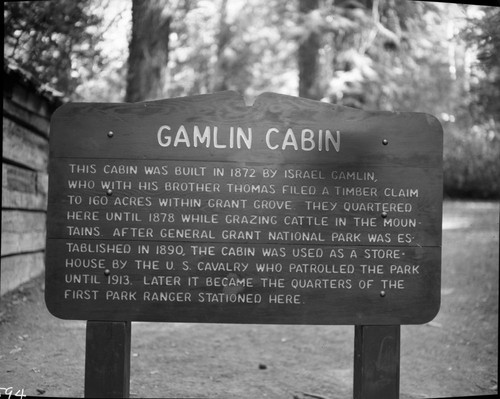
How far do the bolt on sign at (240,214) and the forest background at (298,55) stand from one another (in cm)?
320

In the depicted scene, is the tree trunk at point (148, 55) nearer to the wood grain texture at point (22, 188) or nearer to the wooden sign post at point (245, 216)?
the wood grain texture at point (22, 188)

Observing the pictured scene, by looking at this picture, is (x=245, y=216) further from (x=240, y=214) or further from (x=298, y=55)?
(x=298, y=55)

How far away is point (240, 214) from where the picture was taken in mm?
3041

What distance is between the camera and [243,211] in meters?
3.04

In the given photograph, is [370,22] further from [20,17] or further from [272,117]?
[272,117]

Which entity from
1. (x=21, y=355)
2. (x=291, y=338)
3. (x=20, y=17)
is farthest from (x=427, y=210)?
(x=20, y=17)

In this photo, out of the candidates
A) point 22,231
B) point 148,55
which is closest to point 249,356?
point 22,231

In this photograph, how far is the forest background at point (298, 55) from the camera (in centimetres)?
626

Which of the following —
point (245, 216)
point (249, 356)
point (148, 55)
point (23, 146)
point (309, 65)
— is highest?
point (309, 65)

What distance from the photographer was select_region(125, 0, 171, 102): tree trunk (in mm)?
6676

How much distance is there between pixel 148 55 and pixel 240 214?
4343 mm

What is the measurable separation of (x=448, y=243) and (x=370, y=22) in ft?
14.5

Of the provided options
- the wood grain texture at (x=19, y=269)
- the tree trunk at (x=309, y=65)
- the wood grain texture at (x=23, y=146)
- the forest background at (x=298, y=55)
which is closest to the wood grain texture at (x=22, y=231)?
the wood grain texture at (x=19, y=269)

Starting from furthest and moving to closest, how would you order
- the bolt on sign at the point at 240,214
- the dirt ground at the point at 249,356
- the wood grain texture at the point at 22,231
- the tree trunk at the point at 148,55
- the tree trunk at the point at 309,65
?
the tree trunk at the point at 309,65, the tree trunk at the point at 148,55, the wood grain texture at the point at 22,231, the dirt ground at the point at 249,356, the bolt on sign at the point at 240,214
